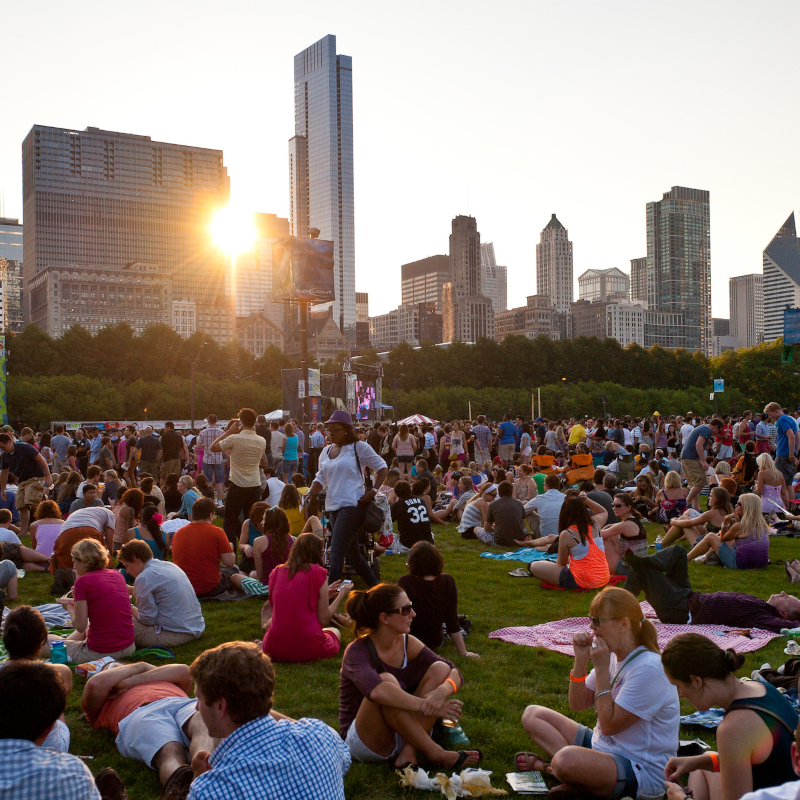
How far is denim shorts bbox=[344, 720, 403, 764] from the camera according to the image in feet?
14.0

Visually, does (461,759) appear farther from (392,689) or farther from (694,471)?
(694,471)

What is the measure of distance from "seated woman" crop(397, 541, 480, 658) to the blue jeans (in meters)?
1.90

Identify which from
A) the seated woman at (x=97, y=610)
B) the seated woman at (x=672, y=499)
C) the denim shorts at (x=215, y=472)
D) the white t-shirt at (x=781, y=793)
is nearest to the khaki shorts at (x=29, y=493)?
the denim shorts at (x=215, y=472)

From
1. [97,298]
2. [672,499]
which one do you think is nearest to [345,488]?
[672,499]

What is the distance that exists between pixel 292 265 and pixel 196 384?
119 ft

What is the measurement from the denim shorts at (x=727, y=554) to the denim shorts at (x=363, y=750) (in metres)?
6.46

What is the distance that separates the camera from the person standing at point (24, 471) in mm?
11304

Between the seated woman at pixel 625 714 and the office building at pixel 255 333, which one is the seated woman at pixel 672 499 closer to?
the seated woman at pixel 625 714

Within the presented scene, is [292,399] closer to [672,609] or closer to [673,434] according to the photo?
[673,434]

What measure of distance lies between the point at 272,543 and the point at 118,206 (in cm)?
18200

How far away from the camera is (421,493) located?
10.1 metres

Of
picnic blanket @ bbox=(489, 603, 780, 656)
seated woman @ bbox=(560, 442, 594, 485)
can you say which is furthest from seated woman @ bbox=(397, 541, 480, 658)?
seated woman @ bbox=(560, 442, 594, 485)

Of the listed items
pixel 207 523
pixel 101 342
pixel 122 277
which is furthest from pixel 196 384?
pixel 122 277

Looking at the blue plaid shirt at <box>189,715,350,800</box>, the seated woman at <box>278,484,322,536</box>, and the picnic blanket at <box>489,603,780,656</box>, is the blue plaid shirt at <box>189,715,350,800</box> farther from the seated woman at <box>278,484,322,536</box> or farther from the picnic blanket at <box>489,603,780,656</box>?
the seated woman at <box>278,484,322,536</box>
